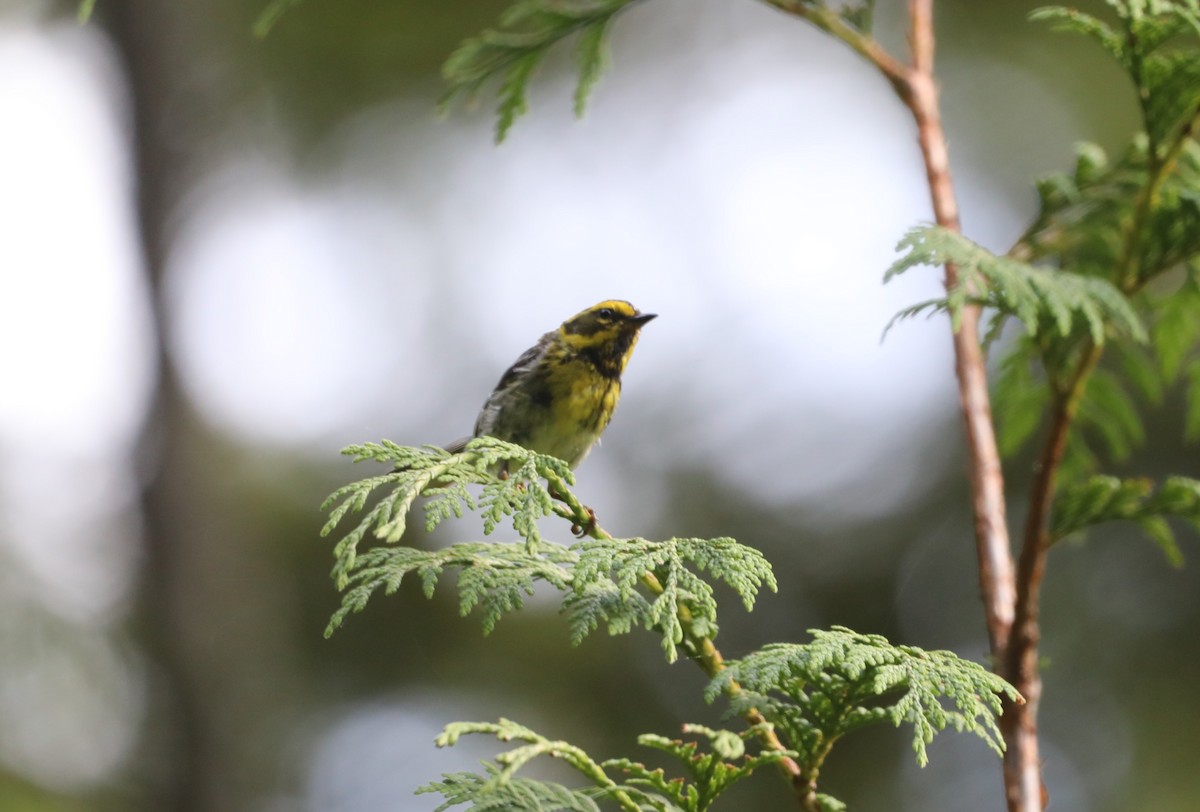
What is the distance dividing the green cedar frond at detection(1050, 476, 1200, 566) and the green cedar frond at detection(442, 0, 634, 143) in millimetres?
1096

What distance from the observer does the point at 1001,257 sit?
1662mm

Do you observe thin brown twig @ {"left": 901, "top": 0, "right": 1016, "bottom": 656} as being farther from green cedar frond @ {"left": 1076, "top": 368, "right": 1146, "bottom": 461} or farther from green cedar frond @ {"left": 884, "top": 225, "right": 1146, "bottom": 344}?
green cedar frond @ {"left": 1076, "top": 368, "right": 1146, "bottom": 461}

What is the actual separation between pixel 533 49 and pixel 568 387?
988 millimetres

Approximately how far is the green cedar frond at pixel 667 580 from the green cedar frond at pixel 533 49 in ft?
3.39

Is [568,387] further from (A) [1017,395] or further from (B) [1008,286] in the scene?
(B) [1008,286]

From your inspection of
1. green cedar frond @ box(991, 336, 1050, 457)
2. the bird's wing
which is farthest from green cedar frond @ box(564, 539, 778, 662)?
the bird's wing

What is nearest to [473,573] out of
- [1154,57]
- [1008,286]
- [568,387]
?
[1008,286]

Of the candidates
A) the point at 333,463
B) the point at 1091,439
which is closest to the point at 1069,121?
the point at 1091,439

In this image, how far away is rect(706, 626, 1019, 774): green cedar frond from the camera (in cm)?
119

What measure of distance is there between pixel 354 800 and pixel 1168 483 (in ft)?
13.1

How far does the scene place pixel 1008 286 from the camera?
5.00 feet

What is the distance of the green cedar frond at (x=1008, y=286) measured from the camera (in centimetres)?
150

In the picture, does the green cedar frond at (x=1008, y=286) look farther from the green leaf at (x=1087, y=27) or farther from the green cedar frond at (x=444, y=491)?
the green cedar frond at (x=444, y=491)

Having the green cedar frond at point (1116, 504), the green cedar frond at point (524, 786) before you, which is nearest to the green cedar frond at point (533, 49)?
the green cedar frond at point (1116, 504)
